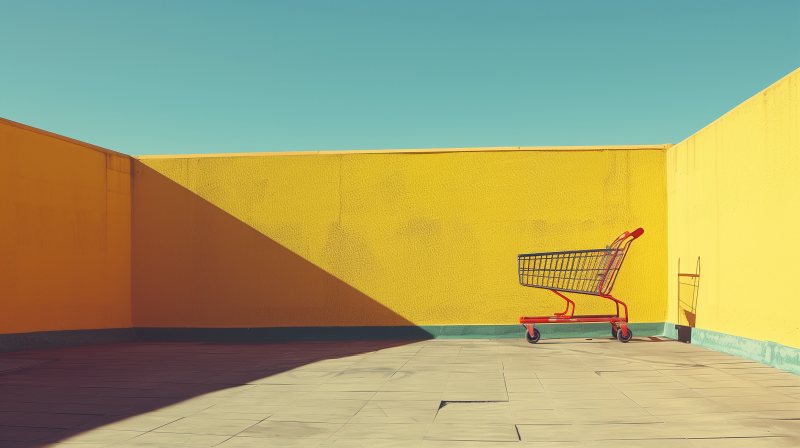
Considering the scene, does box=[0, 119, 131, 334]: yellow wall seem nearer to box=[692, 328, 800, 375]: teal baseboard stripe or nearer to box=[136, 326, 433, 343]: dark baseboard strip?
box=[136, 326, 433, 343]: dark baseboard strip

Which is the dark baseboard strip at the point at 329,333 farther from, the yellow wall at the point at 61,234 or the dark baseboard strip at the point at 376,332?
the yellow wall at the point at 61,234

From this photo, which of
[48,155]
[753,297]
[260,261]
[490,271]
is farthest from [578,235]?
[48,155]

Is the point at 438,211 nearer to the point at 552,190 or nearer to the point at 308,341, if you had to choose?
the point at 552,190

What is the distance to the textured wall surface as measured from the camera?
8.24 meters

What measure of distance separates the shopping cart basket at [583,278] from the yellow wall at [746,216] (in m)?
0.78

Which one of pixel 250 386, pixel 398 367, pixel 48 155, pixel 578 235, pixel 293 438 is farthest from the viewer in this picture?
pixel 578 235

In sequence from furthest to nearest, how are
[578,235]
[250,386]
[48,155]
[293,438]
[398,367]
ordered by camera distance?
[578,235] < [48,155] < [398,367] < [250,386] < [293,438]

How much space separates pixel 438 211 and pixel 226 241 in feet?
10.0

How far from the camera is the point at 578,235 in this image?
8.26 m

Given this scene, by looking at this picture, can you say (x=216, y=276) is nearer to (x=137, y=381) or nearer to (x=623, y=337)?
(x=137, y=381)

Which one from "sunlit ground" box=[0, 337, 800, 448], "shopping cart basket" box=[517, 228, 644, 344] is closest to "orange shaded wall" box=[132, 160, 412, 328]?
"sunlit ground" box=[0, 337, 800, 448]

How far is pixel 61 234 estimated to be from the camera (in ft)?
25.9

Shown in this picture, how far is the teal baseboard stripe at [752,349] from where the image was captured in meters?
5.14

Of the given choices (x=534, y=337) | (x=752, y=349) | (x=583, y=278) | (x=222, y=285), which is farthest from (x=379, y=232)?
(x=752, y=349)
